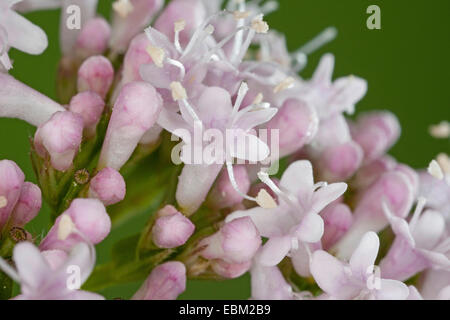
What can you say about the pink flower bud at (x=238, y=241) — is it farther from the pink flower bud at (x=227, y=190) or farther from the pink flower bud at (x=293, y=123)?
the pink flower bud at (x=293, y=123)

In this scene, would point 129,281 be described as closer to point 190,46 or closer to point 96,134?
point 96,134

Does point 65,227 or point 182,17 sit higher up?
point 182,17

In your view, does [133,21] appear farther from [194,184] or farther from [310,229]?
[310,229]

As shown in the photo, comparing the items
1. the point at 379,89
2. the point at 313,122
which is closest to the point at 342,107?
the point at 313,122

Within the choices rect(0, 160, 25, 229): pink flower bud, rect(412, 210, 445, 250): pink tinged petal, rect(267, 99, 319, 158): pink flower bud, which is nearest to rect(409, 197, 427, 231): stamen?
rect(412, 210, 445, 250): pink tinged petal

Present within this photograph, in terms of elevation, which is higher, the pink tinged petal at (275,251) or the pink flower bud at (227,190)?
the pink flower bud at (227,190)

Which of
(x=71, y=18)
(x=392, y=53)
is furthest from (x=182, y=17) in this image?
(x=392, y=53)

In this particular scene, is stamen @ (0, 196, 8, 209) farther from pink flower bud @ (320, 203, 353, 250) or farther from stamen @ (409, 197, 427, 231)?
stamen @ (409, 197, 427, 231)

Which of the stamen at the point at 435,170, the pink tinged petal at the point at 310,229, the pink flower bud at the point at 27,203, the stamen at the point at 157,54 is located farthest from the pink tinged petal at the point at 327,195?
the pink flower bud at the point at 27,203
